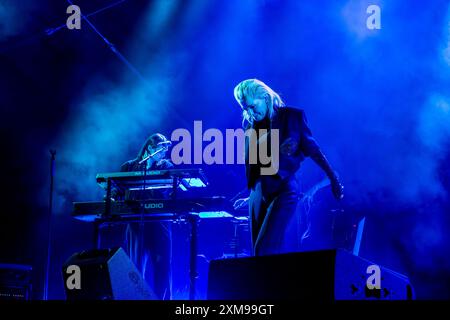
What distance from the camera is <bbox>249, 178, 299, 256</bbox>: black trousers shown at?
3400 mm

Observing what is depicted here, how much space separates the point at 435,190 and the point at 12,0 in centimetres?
577

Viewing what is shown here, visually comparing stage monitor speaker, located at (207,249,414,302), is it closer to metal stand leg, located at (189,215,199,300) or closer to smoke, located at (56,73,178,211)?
metal stand leg, located at (189,215,199,300)

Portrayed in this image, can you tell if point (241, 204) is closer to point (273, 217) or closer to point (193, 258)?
point (193, 258)

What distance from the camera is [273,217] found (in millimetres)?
3410

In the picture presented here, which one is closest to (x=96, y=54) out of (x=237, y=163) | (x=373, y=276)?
(x=237, y=163)

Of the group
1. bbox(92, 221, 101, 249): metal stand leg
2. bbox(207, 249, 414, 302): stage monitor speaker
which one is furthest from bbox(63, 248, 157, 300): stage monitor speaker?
bbox(92, 221, 101, 249): metal stand leg

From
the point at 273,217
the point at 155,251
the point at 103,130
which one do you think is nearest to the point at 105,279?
the point at 273,217

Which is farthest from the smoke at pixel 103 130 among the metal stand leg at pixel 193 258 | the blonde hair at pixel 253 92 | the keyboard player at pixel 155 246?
the blonde hair at pixel 253 92

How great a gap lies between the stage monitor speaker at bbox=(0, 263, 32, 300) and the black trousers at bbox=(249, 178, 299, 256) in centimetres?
242

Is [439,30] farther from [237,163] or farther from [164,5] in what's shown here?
[164,5]

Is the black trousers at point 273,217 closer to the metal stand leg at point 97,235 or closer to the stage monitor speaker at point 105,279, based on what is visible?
the stage monitor speaker at point 105,279

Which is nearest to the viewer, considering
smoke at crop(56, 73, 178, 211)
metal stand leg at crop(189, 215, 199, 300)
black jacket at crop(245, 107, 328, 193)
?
black jacket at crop(245, 107, 328, 193)

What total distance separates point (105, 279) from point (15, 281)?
2464mm

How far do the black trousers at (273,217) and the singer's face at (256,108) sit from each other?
471 millimetres
